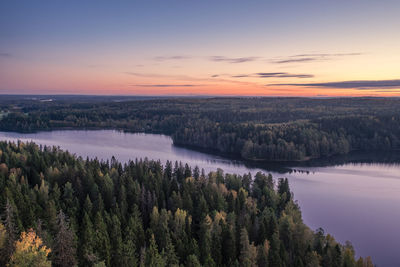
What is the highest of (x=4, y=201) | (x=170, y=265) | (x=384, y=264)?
(x=4, y=201)

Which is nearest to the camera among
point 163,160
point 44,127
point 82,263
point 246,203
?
point 82,263

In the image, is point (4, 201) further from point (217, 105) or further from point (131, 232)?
point (217, 105)

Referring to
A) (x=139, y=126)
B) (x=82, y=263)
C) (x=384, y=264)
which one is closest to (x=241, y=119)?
(x=139, y=126)

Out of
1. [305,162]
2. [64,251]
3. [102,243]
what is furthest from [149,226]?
[305,162]

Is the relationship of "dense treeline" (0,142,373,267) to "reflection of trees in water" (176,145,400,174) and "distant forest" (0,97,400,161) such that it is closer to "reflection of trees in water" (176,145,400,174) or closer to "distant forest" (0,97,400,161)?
"reflection of trees in water" (176,145,400,174)

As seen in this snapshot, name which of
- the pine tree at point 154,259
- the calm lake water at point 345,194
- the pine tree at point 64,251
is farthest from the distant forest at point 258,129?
the pine tree at point 64,251

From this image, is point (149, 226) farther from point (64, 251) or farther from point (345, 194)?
point (345, 194)

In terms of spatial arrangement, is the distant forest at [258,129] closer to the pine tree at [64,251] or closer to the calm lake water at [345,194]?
the calm lake water at [345,194]
